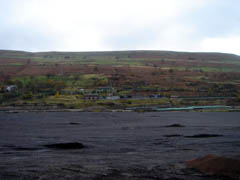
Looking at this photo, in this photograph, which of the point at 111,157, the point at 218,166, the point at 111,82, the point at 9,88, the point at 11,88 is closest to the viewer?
the point at 218,166

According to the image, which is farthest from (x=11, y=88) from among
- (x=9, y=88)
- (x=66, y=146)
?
(x=66, y=146)

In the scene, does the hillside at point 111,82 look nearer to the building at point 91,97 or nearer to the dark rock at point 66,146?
the building at point 91,97

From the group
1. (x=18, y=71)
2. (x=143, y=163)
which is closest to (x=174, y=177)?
(x=143, y=163)

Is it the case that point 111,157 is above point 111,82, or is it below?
below

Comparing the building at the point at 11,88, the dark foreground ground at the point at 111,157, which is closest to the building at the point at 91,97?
the building at the point at 11,88

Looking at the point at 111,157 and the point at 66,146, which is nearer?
the point at 111,157

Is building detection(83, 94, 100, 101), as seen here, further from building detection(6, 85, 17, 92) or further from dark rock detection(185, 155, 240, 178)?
dark rock detection(185, 155, 240, 178)

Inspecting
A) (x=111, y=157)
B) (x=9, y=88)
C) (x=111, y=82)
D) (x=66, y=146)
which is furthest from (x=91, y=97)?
(x=111, y=157)

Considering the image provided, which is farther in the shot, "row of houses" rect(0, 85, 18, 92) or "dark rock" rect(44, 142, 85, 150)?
"row of houses" rect(0, 85, 18, 92)

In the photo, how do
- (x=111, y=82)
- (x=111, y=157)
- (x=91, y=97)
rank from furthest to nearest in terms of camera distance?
1. (x=111, y=82)
2. (x=91, y=97)
3. (x=111, y=157)

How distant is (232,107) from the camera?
314 ft

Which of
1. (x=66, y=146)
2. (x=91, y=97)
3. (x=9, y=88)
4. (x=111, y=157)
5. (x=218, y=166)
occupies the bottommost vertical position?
(x=66, y=146)

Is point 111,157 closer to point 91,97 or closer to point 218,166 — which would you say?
point 218,166

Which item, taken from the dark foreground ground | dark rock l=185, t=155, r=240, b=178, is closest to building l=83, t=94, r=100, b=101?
the dark foreground ground
